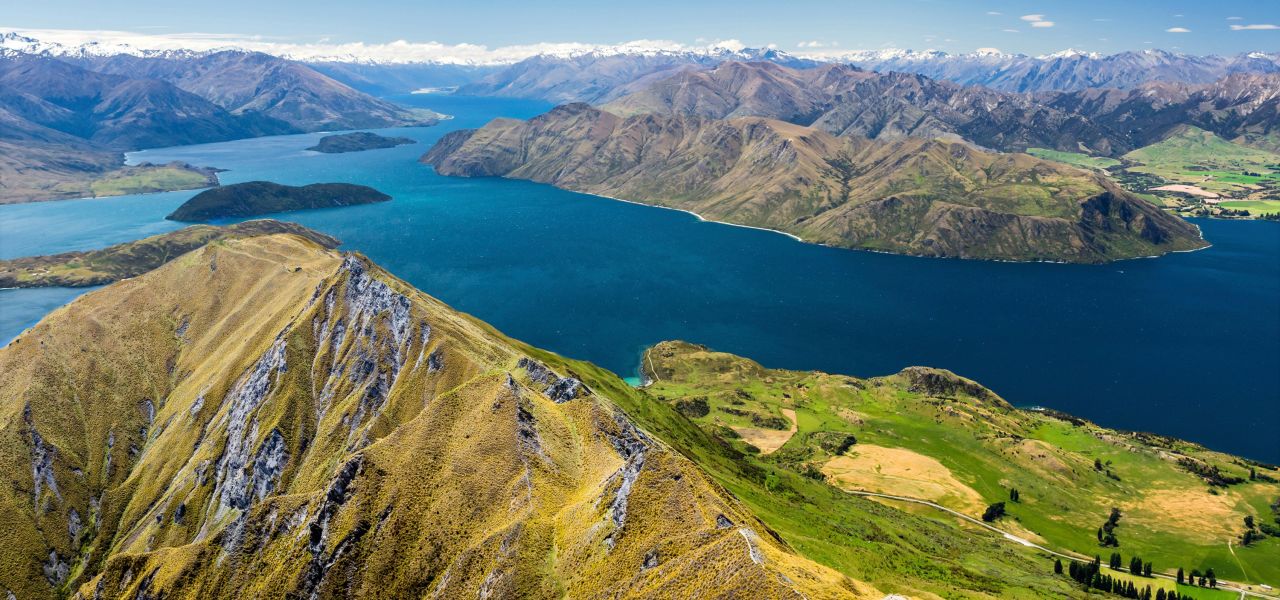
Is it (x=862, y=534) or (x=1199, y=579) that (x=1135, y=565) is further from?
(x=862, y=534)

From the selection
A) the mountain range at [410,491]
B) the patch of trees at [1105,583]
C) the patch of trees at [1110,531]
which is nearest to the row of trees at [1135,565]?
the mountain range at [410,491]

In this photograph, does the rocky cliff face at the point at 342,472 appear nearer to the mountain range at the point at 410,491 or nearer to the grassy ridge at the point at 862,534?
the mountain range at the point at 410,491

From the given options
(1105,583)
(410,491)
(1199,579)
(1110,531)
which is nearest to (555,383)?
(410,491)

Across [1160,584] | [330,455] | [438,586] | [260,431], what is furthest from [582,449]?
[1160,584]

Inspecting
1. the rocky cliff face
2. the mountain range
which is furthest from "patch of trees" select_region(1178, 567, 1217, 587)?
the rocky cliff face

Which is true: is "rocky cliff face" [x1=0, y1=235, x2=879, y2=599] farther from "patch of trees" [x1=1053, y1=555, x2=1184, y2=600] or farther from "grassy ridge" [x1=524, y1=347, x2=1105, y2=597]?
"patch of trees" [x1=1053, y1=555, x2=1184, y2=600]
